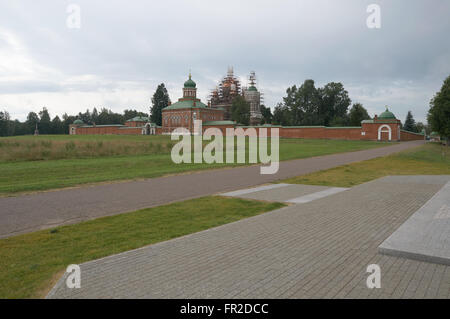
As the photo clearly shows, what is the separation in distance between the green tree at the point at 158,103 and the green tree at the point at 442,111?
215 feet

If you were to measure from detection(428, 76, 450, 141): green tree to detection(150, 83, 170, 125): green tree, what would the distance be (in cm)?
6539

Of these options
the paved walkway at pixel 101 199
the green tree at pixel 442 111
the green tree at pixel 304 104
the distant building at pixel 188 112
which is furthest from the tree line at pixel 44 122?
the paved walkway at pixel 101 199

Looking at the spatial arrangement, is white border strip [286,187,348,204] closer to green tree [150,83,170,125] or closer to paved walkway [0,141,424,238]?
paved walkway [0,141,424,238]

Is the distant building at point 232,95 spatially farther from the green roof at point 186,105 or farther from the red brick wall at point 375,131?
the red brick wall at point 375,131

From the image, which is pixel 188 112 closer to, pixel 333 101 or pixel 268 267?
pixel 333 101

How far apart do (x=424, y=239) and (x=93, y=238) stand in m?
6.00

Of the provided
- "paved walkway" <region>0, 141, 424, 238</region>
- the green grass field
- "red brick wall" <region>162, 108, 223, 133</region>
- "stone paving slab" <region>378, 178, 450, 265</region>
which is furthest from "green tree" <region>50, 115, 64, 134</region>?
"stone paving slab" <region>378, 178, 450, 265</region>

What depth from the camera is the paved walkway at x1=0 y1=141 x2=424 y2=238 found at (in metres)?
7.69

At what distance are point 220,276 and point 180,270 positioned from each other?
0.60 meters

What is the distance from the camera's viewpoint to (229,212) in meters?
8.43

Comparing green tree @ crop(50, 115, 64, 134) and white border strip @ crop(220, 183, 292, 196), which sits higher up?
green tree @ crop(50, 115, 64, 134)

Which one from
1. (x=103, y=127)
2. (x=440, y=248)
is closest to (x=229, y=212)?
(x=440, y=248)
